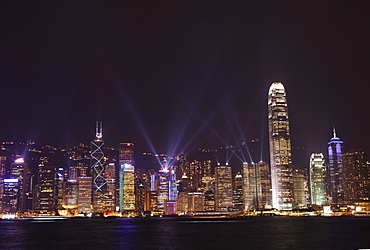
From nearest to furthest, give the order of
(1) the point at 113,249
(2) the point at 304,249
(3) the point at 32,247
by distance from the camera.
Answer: (2) the point at 304,249 → (1) the point at 113,249 → (3) the point at 32,247

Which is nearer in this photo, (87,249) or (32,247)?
(87,249)

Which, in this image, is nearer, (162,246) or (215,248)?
(215,248)

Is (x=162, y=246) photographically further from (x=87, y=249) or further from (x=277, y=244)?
(x=277, y=244)

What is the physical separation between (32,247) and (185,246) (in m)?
25.5

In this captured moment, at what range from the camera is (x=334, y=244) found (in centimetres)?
7300

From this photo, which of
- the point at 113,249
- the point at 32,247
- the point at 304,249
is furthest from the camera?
the point at 32,247

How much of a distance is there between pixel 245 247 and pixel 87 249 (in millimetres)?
24541

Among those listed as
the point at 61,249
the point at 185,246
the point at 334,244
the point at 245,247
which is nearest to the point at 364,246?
the point at 334,244

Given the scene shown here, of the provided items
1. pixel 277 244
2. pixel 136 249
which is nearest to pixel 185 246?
pixel 136 249

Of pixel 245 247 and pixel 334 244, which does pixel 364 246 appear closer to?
pixel 334 244

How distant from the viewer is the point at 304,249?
65750 millimetres

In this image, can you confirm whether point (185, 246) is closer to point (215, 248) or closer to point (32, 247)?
point (215, 248)

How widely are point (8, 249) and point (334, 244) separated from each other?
52525mm

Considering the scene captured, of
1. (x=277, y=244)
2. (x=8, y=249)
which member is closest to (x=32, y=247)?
(x=8, y=249)
